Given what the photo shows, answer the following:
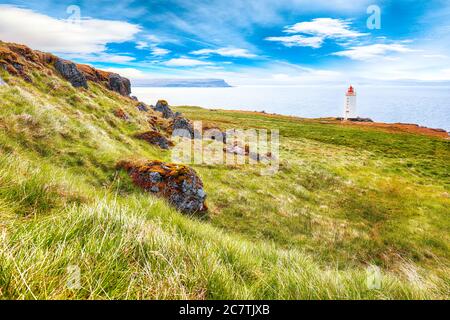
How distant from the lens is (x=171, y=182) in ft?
39.8

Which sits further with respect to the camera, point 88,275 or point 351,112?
point 351,112

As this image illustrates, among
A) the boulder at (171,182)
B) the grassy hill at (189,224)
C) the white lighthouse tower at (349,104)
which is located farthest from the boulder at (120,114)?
the white lighthouse tower at (349,104)

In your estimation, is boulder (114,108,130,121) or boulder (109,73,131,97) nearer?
boulder (114,108,130,121)

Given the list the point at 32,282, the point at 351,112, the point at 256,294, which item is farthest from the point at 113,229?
the point at 351,112

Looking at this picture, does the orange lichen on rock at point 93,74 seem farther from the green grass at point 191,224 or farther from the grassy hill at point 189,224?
the green grass at point 191,224

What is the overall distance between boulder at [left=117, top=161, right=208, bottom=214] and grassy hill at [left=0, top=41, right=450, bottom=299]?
1.80 feet

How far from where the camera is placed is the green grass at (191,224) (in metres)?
2.56

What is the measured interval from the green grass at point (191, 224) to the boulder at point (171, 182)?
632mm

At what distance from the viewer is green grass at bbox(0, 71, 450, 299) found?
8.39 ft

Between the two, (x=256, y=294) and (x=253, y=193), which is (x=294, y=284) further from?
(x=253, y=193)

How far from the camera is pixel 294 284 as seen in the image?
2873 millimetres

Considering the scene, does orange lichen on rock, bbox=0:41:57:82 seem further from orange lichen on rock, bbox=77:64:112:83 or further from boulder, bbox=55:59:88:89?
orange lichen on rock, bbox=77:64:112:83

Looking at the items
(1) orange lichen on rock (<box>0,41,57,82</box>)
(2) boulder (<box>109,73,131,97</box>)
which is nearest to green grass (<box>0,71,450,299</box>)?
(1) orange lichen on rock (<box>0,41,57,82</box>)

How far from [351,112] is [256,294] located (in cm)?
16507
